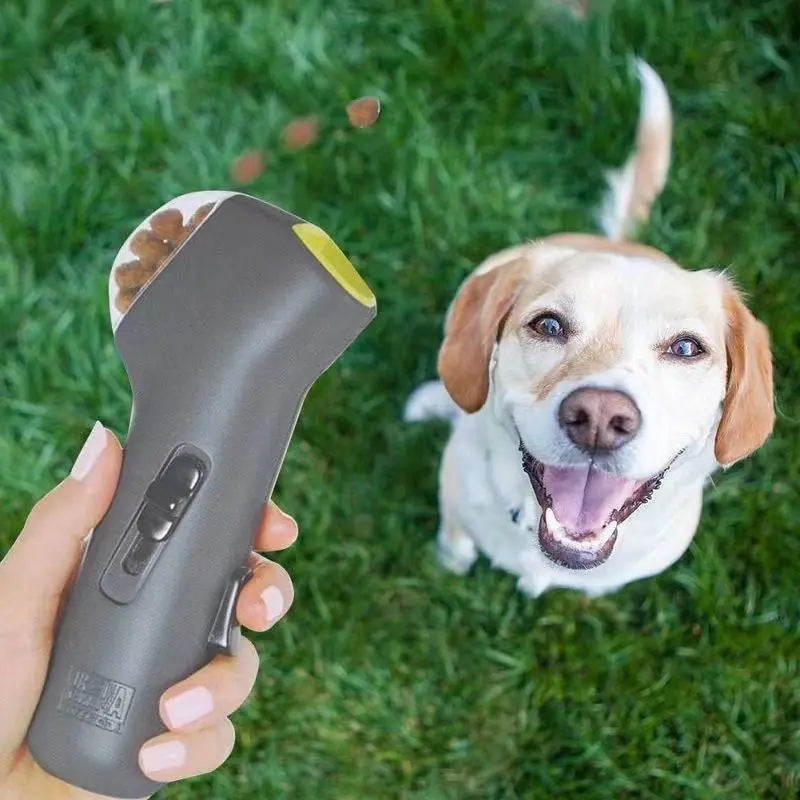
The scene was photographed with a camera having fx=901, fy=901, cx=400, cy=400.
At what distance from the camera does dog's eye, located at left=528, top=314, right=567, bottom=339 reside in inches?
74.0

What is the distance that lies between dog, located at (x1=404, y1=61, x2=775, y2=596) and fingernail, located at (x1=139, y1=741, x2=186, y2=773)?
83cm

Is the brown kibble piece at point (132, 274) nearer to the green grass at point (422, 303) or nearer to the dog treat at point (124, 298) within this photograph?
the dog treat at point (124, 298)

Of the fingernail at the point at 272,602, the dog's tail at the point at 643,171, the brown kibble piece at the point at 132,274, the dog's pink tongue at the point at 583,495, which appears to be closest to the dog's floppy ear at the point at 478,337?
the dog's pink tongue at the point at 583,495

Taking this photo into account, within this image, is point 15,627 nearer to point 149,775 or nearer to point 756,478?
point 149,775

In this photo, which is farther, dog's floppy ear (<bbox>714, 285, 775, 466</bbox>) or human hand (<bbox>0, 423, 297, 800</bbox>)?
dog's floppy ear (<bbox>714, 285, 775, 466</bbox>)

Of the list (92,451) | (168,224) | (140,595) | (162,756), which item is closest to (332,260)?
(168,224)

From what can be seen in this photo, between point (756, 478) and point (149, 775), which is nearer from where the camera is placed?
point (149, 775)

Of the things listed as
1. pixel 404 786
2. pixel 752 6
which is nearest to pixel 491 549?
pixel 404 786

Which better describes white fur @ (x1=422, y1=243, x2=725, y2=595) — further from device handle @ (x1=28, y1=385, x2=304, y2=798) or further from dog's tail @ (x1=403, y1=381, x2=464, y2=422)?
device handle @ (x1=28, y1=385, x2=304, y2=798)

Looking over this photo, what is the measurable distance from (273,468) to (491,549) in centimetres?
98

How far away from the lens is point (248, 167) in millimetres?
2980

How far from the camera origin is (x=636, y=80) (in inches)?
119

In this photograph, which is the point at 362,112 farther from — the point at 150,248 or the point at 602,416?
the point at 602,416

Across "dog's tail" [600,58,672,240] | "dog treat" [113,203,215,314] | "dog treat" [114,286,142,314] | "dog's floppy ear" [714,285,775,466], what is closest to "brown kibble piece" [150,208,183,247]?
"dog treat" [113,203,215,314]
